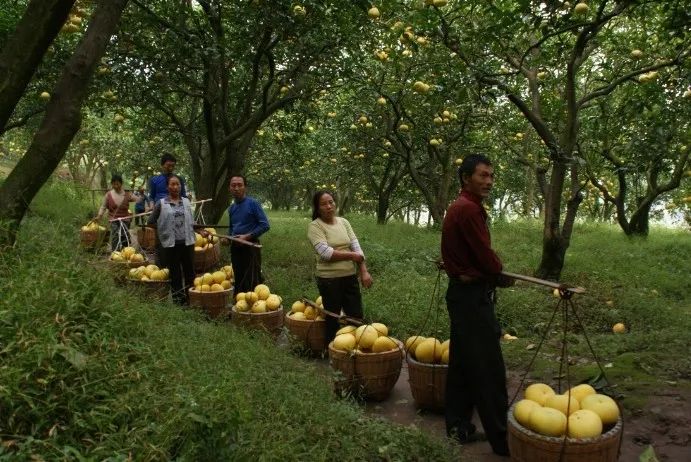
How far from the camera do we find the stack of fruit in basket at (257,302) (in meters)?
6.24

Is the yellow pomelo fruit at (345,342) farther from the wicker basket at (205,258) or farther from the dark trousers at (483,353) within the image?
the wicker basket at (205,258)

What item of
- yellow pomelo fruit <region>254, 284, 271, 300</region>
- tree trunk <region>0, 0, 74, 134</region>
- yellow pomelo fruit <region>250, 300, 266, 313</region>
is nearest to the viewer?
tree trunk <region>0, 0, 74, 134</region>

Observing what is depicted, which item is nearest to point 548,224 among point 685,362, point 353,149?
point 685,362

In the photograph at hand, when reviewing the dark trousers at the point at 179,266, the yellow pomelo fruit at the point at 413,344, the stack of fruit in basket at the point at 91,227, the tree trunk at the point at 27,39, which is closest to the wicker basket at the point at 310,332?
the yellow pomelo fruit at the point at 413,344

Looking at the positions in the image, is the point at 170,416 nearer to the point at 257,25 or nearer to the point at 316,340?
the point at 316,340

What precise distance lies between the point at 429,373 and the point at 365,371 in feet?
1.81

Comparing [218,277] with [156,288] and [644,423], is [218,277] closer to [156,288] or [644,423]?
[156,288]

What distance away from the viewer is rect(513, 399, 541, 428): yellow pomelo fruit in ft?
10.8

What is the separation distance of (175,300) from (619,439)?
5.18 metres

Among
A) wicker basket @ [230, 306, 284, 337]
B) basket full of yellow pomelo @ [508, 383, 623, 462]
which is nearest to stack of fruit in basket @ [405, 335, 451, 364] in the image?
basket full of yellow pomelo @ [508, 383, 623, 462]

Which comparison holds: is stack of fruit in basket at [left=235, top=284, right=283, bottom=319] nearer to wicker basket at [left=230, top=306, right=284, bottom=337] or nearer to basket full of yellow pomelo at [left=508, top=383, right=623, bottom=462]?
wicker basket at [left=230, top=306, right=284, bottom=337]

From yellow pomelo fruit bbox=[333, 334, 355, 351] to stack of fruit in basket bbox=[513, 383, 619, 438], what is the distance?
1.66 meters

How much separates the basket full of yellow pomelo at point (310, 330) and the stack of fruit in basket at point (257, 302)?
474 millimetres

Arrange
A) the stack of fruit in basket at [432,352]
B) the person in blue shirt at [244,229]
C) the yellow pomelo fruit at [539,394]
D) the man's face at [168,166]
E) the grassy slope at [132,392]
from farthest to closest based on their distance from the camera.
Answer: the man's face at [168,166]
the person in blue shirt at [244,229]
the stack of fruit in basket at [432,352]
the yellow pomelo fruit at [539,394]
the grassy slope at [132,392]
